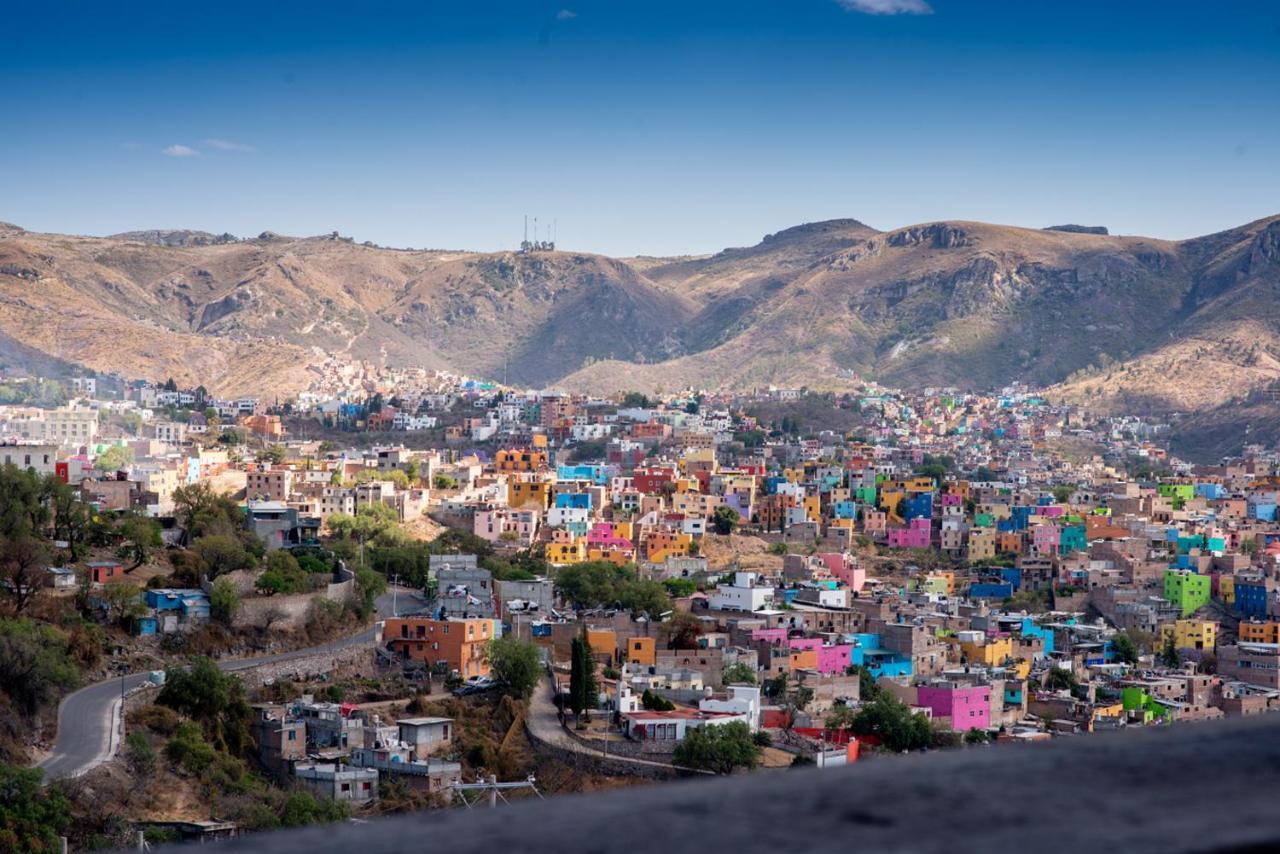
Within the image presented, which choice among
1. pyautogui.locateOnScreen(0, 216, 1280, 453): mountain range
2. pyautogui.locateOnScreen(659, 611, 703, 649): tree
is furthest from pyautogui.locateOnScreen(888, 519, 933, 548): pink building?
pyautogui.locateOnScreen(0, 216, 1280, 453): mountain range

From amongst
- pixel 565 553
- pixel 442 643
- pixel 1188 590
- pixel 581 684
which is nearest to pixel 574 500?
pixel 565 553

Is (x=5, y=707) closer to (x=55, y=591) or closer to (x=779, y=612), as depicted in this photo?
Answer: (x=55, y=591)

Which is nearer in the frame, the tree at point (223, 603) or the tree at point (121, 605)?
the tree at point (121, 605)

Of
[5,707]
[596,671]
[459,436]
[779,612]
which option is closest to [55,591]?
[5,707]

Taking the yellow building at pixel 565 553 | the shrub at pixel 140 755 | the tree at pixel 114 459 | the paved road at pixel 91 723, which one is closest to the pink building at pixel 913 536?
the yellow building at pixel 565 553

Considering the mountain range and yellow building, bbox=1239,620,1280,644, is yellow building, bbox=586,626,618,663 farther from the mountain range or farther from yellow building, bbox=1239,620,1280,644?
the mountain range

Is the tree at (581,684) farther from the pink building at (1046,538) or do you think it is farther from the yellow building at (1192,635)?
the pink building at (1046,538)
